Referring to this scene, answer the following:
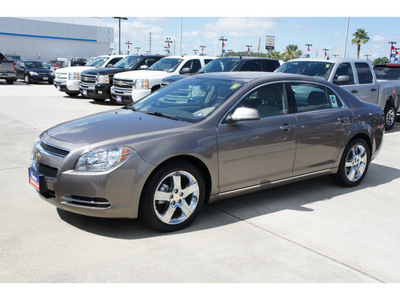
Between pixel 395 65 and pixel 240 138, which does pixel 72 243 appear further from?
pixel 395 65

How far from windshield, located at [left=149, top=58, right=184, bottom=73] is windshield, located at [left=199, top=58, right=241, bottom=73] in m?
2.39

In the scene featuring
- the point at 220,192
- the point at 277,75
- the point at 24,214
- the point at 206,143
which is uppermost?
the point at 277,75

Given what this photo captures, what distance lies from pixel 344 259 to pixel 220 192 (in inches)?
56.3

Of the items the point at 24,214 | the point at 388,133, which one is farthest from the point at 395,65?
the point at 24,214

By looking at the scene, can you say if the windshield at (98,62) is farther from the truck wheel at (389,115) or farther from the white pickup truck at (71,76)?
the truck wheel at (389,115)

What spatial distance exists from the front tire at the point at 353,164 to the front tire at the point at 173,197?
2.45 metres

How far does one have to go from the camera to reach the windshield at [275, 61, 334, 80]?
394 inches

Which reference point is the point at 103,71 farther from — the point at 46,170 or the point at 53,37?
the point at 53,37

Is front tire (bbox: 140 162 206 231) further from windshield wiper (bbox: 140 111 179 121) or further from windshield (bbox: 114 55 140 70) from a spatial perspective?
windshield (bbox: 114 55 140 70)

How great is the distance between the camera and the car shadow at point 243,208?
13.9ft

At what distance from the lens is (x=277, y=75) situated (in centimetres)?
529

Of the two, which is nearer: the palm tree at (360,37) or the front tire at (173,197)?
the front tire at (173,197)

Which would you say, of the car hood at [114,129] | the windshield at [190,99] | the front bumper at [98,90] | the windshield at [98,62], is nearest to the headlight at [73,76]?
the front bumper at [98,90]

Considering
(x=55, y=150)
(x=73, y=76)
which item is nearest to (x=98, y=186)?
(x=55, y=150)
